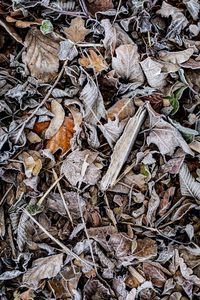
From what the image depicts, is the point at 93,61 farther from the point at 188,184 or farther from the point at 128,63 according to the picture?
the point at 188,184

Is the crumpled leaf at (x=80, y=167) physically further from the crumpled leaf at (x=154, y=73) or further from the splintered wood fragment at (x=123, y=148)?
the crumpled leaf at (x=154, y=73)

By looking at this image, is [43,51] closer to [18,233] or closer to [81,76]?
[81,76]

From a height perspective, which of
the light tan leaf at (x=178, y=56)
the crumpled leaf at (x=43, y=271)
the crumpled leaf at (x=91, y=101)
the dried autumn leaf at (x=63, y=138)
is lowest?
the crumpled leaf at (x=43, y=271)

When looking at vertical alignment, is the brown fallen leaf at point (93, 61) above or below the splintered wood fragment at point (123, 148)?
above

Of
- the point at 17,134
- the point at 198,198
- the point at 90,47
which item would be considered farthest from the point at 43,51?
the point at 198,198

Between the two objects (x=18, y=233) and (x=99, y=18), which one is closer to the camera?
(x=18, y=233)

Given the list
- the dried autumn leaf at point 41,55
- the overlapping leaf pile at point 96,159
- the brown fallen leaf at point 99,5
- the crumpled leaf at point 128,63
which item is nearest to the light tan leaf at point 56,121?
the overlapping leaf pile at point 96,159

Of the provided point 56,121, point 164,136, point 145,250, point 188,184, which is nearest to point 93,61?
point 56,121
